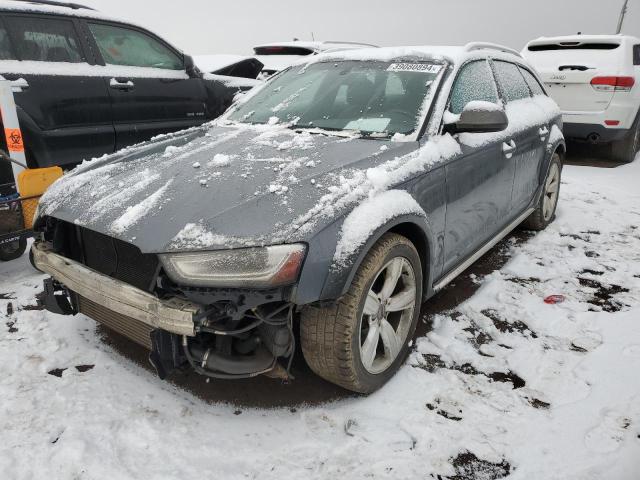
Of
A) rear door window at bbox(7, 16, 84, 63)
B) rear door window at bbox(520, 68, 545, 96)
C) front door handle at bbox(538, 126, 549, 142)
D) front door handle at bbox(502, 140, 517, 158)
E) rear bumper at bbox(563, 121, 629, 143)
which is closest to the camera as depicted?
front door handle at bbox(502, 140, 517, 158)

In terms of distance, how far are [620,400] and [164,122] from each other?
4.50 meters

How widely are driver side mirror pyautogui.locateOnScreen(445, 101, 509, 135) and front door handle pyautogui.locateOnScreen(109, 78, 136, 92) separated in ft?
10.7

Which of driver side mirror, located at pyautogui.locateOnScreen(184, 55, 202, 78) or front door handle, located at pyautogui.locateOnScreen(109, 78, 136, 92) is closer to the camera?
front door handle, located at pyautogui.locateOnScreen(109, 78, 136, 92)

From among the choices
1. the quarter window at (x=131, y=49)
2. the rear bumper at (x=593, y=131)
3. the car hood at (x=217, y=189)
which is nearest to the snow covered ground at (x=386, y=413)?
the car hood at (x=217, y=189)

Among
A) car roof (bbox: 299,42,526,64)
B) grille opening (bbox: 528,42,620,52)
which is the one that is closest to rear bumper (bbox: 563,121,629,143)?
grille opening (bbox: 528,42,620,52)

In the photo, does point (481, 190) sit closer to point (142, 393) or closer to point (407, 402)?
point (407, 402)

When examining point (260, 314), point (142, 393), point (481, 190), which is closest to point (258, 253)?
point (260, 314)

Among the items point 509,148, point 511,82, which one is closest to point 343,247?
point 509,148

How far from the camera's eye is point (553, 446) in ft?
6.80

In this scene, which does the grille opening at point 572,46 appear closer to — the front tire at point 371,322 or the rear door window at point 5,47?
the front tire at point 371,322

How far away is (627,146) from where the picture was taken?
25.0 feet

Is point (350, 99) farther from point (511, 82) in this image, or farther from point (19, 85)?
point (19, 85)

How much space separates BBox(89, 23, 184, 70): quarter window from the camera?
4691 millimetres

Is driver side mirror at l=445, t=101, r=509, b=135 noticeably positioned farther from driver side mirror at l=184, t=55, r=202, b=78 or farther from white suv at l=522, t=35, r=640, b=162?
white suv at l=522, t=35, r=640, b=162
